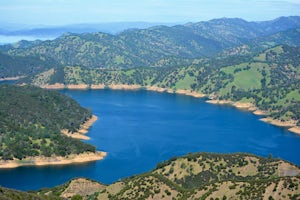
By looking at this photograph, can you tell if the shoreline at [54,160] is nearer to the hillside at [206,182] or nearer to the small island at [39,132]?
the small island at [39,132]

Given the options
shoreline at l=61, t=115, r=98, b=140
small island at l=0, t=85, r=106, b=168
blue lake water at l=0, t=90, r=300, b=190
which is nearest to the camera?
blue lake water at l=0, t=90, r=300, b=190

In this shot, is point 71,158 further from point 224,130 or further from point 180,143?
point 224,130

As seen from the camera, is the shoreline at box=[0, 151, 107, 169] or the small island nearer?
the shoreline at box=[0, 151, 107, 169]

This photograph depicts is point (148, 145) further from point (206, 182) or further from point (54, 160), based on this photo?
point (206, 182)

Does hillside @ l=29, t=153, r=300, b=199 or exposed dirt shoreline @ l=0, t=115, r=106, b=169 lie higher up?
hillside @ l=29, t=153, r=300, b=199

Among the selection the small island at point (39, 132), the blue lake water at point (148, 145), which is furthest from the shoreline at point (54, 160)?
the blue lake water at point (148, 145)

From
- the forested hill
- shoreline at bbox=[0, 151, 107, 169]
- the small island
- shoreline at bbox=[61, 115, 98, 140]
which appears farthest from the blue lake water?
the forested hill

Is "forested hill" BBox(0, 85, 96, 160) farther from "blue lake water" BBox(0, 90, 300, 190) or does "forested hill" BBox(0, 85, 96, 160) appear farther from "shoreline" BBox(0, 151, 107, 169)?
"blue lake water" BBox(0, 90, 300, 190)
